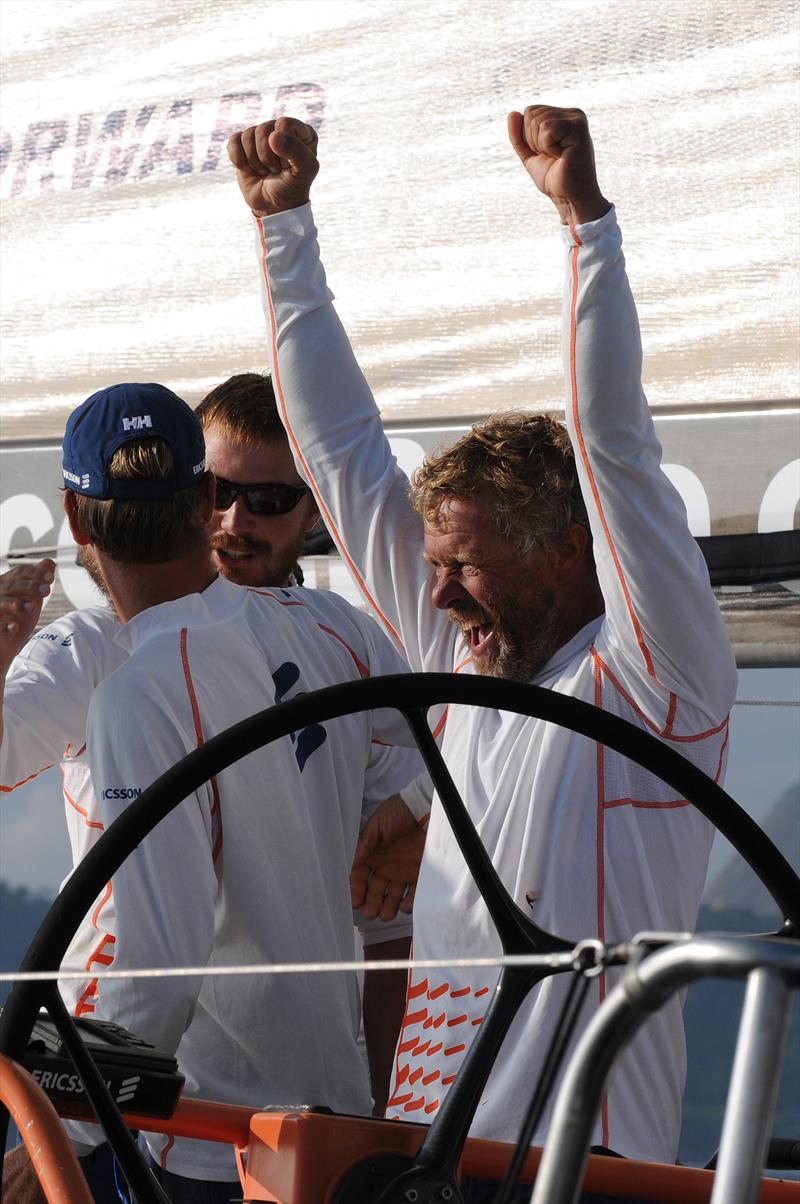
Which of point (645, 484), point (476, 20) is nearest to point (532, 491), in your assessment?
point (645, 484)

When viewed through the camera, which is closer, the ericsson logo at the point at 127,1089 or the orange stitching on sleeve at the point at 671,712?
the ericsson logo at the point at 127,1089

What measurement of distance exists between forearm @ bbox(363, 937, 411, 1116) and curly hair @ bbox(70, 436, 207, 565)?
0.43 meters

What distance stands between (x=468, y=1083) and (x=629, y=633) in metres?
0.50

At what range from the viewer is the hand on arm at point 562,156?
3.41 feet

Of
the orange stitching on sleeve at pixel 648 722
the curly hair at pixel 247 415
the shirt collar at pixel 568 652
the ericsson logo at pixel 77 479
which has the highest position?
the curly hair at pixel 247 415

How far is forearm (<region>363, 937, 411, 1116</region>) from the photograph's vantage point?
131 centimetres

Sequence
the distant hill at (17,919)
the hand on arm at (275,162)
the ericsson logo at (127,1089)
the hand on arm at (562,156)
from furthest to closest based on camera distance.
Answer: the distant hill at (17,919), the hand on arm at (275,162), the hand on arm at (562,156), the ericsson logo at (127,1089)

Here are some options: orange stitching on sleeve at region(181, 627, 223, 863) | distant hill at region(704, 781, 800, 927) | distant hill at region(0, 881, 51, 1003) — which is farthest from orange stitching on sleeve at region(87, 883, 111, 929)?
distant hill at region(0, 881, 51, 1003)

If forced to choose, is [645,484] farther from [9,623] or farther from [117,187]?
[117,187]

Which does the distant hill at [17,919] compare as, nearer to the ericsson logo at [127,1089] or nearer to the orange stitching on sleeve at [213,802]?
the orange stitching on sleeve at [213,802]

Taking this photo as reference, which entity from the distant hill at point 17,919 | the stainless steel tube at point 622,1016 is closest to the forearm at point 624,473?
the stainless steel tube at point 622,1016

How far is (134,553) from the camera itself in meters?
1.14

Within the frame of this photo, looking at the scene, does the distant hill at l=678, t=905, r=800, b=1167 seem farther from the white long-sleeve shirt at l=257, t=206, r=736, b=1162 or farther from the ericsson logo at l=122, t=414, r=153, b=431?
the ericsson logo at l=122, t=414, r=153, b=431

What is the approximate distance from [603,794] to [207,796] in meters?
0.28
